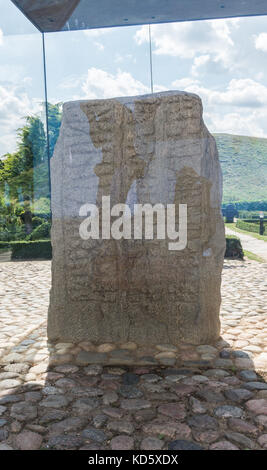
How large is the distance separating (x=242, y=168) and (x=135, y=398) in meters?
25.5

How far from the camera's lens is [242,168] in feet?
86.8

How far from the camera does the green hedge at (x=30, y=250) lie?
11.4 metres

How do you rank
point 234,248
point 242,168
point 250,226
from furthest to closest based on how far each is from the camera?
point 242,168, point 250,226, point 234,248

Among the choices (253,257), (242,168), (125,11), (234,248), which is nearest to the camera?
(125,11)

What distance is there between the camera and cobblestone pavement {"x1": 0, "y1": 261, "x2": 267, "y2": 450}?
2143mm

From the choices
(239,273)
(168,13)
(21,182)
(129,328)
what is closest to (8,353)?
(129,328)

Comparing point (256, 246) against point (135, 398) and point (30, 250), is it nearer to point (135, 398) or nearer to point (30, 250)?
point (30, 250)

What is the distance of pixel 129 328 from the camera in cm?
365

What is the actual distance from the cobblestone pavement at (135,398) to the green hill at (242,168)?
22102 mm

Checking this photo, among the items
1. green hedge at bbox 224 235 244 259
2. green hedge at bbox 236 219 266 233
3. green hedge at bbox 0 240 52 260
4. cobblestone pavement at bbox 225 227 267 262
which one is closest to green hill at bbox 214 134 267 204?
green hedge at bbox 236 219 266 233

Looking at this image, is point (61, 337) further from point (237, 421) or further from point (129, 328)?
point (237, 421)

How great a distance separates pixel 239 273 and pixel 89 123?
5.35m

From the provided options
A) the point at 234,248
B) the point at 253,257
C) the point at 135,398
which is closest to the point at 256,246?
the point at 253,257

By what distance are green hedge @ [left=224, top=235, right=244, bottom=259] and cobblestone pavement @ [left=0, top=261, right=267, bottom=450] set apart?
624 cm
